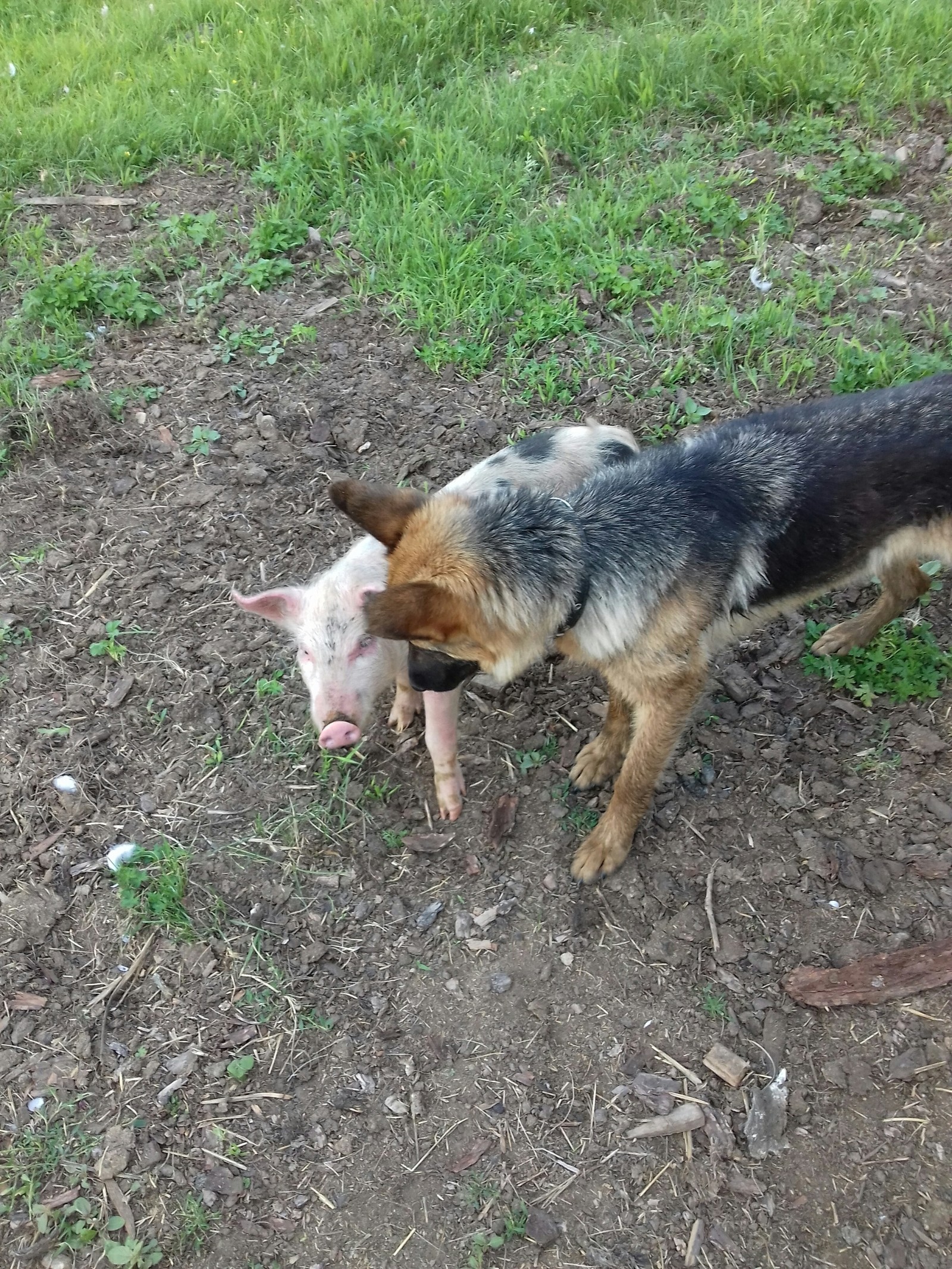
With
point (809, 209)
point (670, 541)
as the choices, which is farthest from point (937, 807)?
point (809, 209)

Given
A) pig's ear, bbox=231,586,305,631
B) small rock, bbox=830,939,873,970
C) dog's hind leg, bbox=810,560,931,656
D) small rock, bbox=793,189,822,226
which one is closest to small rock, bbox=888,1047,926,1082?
small rock, bbox=830,939,873,970

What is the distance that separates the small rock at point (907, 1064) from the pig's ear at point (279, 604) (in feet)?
9.06

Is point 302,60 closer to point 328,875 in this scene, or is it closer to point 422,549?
point 422,549

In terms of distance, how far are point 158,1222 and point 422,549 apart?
240 centimetres

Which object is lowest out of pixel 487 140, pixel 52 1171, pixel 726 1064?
pixel 726 1064

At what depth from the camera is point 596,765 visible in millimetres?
A: 3955

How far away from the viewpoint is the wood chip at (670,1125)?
9.83 feet

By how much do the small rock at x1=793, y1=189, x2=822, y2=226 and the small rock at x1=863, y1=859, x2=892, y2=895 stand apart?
426 cm

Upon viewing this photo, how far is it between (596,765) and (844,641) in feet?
4.52

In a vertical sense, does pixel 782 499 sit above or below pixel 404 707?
above

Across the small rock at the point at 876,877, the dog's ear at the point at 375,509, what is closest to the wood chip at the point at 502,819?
the dog's ear at the point at 375,509

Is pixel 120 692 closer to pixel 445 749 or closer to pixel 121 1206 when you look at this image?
pixel 445 749

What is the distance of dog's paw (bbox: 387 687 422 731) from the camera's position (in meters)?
4.12

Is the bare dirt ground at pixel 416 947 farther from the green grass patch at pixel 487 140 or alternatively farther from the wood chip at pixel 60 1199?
the green grass patch at pixel 487 140
